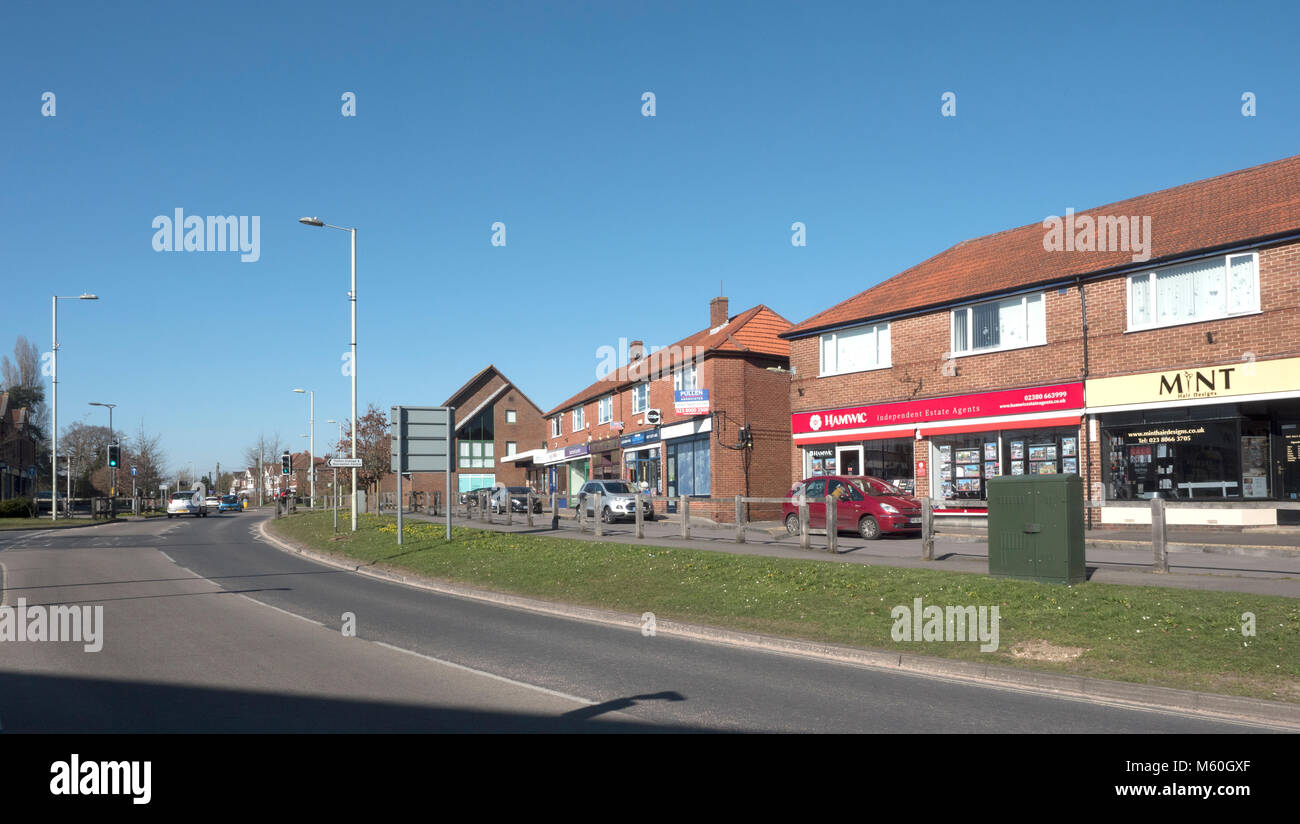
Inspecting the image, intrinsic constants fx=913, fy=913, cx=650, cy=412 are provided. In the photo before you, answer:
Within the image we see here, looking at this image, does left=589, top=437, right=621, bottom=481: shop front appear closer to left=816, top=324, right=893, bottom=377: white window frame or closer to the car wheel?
left=816, top=324, right=893, bottom=377: white window frame

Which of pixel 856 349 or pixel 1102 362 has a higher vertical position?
pixel 856 349

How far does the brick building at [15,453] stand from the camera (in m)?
68.2

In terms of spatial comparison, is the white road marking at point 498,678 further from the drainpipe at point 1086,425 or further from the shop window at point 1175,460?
the shop window at point 1175,460

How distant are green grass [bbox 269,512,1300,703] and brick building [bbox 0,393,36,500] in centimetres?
6415

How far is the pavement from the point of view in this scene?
1293 cm

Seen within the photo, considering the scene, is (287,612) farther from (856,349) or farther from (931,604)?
(856,349)

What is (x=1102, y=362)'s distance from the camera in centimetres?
2277

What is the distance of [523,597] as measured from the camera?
14.8 metres

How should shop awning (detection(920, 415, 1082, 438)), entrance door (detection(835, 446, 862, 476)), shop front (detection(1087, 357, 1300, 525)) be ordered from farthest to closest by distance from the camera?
1. entrance door (detection(835, 446, 862, 476))
2. shop awning (detection(920, 415, 1082, 438))
3. shop front (detection(1087, 357, 1300, 525))

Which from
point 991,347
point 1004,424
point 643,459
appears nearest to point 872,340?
point 991,347

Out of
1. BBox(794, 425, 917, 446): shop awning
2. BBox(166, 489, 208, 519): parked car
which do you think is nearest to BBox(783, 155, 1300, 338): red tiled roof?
BBox(794, 425, 917, 446): shop awning

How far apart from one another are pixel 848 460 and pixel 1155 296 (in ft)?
34.0
